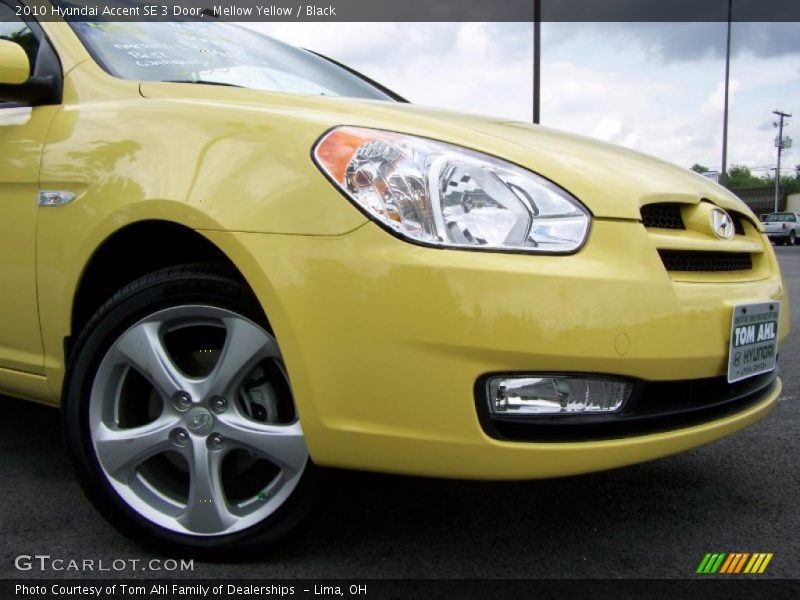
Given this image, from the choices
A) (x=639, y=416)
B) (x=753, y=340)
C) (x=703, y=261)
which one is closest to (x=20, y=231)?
(x=639, y=416)

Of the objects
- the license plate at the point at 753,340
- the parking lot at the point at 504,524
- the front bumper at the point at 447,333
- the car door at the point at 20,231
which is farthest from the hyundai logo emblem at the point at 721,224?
the car door at the point at 20,231

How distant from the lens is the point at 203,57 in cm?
245

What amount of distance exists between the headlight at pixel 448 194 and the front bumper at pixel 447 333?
5 cm

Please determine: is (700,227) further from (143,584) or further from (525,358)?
(143,584)

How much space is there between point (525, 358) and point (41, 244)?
1.41m

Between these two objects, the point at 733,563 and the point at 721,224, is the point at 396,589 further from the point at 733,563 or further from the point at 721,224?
the point at 721,224

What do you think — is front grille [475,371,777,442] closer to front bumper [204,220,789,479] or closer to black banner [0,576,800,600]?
front bumper [204,220,789,479]

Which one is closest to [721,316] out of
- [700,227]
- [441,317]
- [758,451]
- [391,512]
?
[700,227]

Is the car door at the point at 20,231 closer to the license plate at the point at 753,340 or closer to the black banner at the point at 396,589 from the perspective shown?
the black banner at the point at 396,589

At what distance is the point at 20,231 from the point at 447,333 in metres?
1.38

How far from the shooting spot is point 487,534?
203 centimetres

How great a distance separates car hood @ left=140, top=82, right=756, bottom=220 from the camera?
1737 millimetres

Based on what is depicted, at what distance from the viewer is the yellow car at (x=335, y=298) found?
1.57 m

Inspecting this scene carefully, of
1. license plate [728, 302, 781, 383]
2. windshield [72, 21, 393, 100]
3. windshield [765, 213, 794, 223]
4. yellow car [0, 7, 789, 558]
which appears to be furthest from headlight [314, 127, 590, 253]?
windshield [765, 213, 794, 223]
